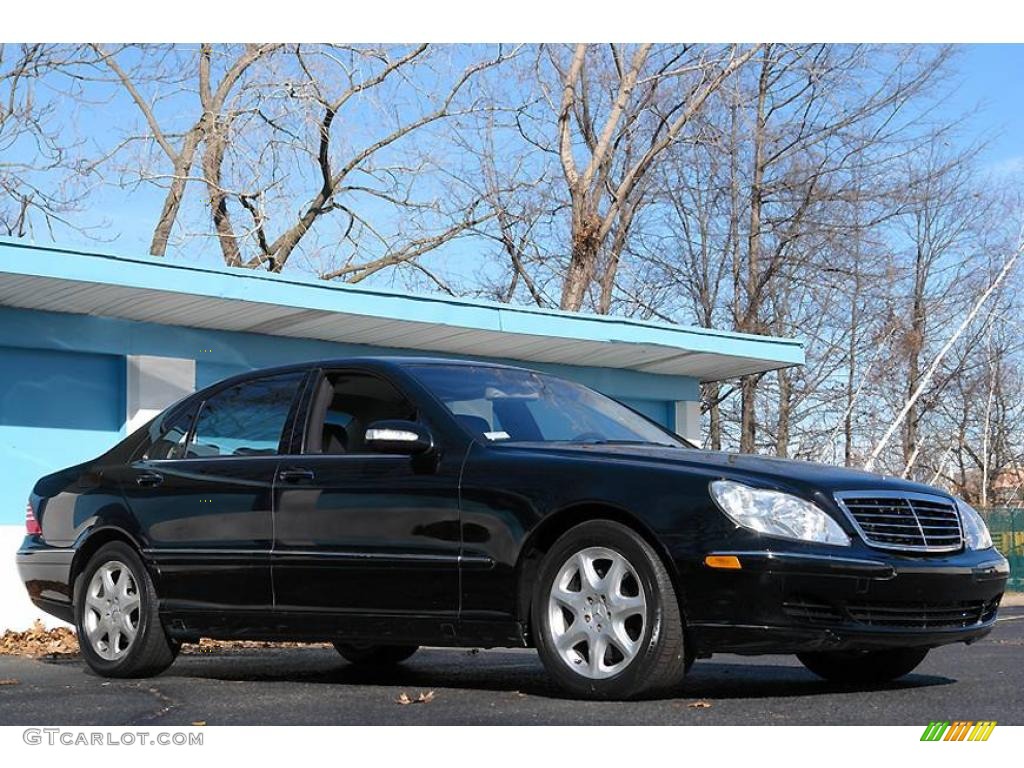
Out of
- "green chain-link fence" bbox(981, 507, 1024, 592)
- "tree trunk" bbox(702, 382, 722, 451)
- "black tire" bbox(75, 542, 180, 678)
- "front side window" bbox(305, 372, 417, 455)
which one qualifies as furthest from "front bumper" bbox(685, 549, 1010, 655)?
"tree trunk" bbox(702, 382, 722, 451)

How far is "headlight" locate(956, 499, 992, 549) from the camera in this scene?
7180mm

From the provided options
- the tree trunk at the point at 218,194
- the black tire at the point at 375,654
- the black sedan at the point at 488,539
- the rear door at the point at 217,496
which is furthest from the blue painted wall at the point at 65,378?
the tree trunk at the point at 218,194

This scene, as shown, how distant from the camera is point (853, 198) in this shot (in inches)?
1388

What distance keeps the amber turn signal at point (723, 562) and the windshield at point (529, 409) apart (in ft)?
4.26

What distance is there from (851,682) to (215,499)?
324 centimetres

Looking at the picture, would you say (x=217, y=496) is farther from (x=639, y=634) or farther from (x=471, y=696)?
(x=639, y=634)

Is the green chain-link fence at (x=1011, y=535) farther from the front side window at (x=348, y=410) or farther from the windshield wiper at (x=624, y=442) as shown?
the front side window at (x=348, y=410)

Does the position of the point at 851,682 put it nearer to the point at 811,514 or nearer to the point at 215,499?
the point at 811,514

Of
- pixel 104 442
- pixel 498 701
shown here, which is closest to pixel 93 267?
pixel 104 442

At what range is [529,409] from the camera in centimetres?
779

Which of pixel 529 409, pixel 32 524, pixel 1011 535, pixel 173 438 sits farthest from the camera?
pixel 1011 535

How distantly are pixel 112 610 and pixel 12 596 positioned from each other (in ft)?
17.6

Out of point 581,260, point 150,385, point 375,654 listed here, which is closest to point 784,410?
point 581,260
